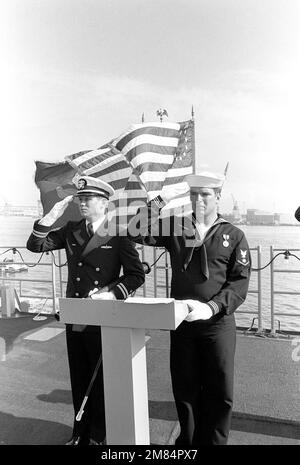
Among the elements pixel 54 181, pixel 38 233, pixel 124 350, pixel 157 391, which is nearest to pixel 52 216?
pixel 38 233

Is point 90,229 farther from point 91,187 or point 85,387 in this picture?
point 85,387

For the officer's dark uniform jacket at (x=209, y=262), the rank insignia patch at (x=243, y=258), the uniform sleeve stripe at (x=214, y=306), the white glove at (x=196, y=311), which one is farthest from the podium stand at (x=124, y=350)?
the rank insignia patch at (x=243, y=258)

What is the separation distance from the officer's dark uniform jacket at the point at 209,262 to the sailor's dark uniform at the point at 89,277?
0.83 feet

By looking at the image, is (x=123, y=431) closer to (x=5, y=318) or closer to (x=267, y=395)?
(x=267, y=395)

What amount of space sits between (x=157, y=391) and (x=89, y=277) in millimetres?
1461

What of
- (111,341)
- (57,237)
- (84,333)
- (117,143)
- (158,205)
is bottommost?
(84,333)

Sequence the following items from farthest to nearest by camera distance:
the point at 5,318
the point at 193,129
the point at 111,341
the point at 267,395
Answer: the point at 193,129, the point at 5,318, the point at 267,395, the point at 111,341

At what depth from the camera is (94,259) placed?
2330 mm

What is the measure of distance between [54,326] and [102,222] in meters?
3.27

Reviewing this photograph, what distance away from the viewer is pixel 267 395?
3119 mm

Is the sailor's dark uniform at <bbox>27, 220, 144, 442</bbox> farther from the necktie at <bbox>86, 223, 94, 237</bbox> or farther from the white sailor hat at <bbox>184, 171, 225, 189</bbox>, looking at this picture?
the white sailor hat at <bbox>184, 171, 225, 189</bbox>

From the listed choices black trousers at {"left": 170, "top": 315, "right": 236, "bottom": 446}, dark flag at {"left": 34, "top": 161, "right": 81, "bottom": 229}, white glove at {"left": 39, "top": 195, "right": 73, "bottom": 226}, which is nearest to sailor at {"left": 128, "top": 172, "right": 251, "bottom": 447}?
black trousers at {"left": 170, "top": 315, "right": 236, "bottom": 446}
